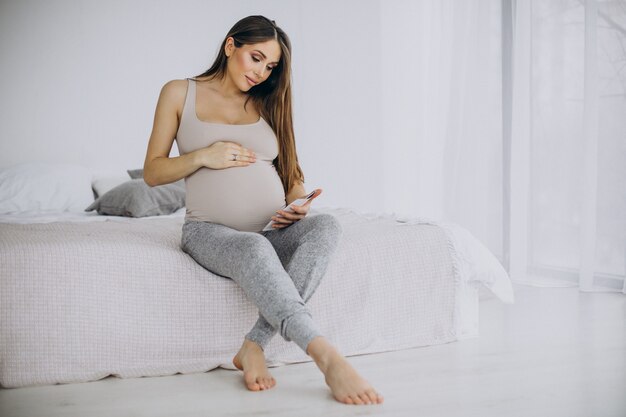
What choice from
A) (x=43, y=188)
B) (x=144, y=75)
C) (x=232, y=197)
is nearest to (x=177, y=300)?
(x=232, y=197)

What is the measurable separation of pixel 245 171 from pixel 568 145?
1968mm

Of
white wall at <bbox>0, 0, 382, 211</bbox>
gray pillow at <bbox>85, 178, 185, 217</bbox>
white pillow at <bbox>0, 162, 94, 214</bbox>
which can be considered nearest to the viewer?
gray pillow at <bbox>85, 178, 185, 217</bbox>

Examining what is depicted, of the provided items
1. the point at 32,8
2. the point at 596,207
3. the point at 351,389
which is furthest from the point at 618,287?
the point at 32,8

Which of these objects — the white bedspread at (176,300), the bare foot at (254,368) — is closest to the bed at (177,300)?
the white bedspread at (176,300)

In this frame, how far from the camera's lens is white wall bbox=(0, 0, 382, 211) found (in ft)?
12.7

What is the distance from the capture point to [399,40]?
4.38 meters

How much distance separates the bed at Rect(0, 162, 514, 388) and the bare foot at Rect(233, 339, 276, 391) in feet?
0.68

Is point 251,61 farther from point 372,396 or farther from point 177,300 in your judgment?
point 372,396

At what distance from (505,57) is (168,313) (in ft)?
8.78

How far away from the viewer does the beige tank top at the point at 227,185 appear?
1.94 metres

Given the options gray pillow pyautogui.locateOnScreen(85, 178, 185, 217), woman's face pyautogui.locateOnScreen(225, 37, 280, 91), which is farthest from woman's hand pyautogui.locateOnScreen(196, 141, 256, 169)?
gray pillow pyautogui.locateOnScreen(85, 178, 185, 217)

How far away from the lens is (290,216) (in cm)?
189

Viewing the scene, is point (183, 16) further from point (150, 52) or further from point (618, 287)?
point (618, 287)

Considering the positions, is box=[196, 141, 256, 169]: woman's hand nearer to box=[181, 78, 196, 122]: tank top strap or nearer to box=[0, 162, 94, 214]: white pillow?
box=[181, 78, 196, 122]: tank top strap
